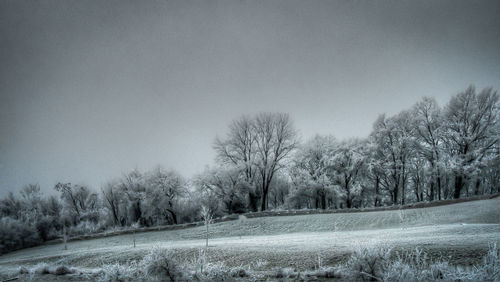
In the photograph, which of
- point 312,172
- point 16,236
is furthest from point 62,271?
point 312,172

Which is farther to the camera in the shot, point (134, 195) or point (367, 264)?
point (134, 195)

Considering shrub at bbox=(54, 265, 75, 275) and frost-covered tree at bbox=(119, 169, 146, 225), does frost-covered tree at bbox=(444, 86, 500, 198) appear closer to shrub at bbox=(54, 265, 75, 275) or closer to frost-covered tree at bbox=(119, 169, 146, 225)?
shrub at bbox=(54, 265, 75, 275)

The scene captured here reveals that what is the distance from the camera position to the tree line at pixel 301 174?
102 feet

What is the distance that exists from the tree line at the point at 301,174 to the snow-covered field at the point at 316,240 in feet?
35.6

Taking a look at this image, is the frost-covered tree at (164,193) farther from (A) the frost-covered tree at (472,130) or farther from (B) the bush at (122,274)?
(A) the frost-covered tree at (472,130)

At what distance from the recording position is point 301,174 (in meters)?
42.2

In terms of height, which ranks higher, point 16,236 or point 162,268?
point 162,268

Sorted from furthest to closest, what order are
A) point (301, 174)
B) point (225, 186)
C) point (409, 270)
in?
1. point (301, 174)
2. point (225, 186)
3. point (409, 270)

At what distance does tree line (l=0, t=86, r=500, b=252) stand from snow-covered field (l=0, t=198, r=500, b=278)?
35.6 feet

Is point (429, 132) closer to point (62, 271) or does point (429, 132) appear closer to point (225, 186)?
point (225, 186)

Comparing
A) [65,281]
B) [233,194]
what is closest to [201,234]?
[233,194]

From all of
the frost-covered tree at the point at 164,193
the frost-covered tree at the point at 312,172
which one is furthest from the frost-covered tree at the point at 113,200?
the frost-covered tree at the point at 312,172

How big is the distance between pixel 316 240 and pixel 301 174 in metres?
30.8

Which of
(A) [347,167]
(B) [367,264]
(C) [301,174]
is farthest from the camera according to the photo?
(C) [301,174]
